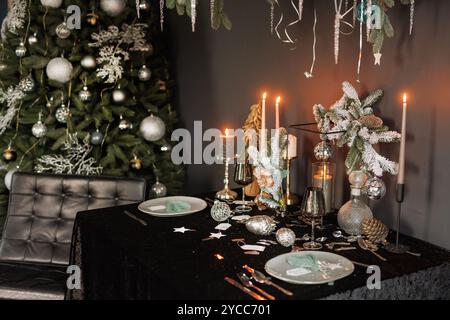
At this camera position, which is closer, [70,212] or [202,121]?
[70,212]

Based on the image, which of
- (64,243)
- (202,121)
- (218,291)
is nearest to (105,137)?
(202,121)

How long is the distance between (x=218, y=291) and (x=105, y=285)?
2.06 feet

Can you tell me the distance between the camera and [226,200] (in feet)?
6.72

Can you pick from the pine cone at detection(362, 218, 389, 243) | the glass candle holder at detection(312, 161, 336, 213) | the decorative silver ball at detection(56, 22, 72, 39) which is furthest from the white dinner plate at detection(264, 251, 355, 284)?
the decorative silver ball at detection(56, 22, 72, 39)

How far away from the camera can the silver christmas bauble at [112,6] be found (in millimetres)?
2785

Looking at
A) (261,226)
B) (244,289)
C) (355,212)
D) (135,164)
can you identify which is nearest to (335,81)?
(355,212)

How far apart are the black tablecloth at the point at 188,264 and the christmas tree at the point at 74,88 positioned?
3.41 ft

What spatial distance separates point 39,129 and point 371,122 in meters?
1.85

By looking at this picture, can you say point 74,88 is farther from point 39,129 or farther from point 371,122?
point 371,122

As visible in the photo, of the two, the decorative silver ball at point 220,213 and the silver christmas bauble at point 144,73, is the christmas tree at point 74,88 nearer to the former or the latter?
the silver christmas bauble at point 144,73

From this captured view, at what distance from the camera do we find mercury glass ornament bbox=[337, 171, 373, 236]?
5.22 ft

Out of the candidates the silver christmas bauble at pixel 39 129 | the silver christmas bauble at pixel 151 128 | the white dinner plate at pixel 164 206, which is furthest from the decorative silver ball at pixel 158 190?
the white dinner plate at pixel 164 206
